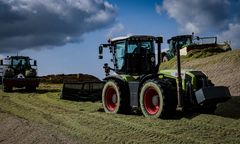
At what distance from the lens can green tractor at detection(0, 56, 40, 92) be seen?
26125mm

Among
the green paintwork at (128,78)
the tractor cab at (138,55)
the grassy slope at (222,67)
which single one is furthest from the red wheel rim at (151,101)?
the grassy slope at (222,67)

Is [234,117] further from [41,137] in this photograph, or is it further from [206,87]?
[41,137]

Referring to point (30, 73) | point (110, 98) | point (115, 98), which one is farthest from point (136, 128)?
point (30, 73)

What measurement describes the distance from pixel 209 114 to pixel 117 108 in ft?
10.6

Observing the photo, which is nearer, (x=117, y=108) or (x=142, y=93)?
(x=142, y=93)

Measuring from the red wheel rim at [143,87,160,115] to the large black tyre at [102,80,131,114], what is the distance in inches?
51.2

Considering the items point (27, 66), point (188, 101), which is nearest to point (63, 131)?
point (188, 101)

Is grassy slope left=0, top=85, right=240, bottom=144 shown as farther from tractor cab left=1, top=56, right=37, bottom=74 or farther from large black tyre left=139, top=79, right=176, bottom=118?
tractor cab left=1, top=56, right=37, bottom=74

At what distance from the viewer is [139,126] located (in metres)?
11.2

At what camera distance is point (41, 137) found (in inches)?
416

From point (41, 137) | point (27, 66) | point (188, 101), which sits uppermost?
point (27, 66)

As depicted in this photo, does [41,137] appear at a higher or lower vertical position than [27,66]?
lower

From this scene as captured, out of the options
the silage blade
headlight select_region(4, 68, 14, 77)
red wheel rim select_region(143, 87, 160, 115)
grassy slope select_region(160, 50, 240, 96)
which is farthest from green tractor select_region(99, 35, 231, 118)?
headlight select_region(4, 68, 14, 77)

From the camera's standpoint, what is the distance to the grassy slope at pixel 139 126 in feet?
31.7
